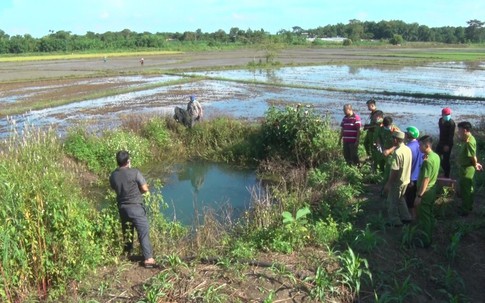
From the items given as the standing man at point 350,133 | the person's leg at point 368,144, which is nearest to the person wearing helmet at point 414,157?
the standing man at point 350,133

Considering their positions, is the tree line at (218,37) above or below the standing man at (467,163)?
above

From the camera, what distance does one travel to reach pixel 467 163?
260 inches

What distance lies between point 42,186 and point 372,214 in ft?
16.2

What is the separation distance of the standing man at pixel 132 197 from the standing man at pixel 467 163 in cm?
472

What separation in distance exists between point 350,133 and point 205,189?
3878 millimetres

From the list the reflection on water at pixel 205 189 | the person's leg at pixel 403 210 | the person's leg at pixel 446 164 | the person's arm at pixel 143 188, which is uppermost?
the person's arm at pixel 143 188

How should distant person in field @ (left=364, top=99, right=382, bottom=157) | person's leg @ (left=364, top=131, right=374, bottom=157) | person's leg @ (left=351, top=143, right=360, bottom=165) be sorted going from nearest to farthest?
distant person in field @ (left=364, top=99, right=382, bottom=157), person's leg @ (left=351, top=143, right=360, bottom=165), person's leg @ (left=364, top=131, right=374, bottom=157)

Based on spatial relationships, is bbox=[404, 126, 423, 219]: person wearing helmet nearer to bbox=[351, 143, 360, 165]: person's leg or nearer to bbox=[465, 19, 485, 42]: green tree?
bbox=[351, 143, 360, 165]: person's leg

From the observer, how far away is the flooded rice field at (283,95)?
18.3m

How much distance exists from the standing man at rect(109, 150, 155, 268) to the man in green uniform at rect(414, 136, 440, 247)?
12.1ft

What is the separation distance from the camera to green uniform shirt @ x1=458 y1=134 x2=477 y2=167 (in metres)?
6.46

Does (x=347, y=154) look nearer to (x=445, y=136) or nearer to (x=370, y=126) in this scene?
(x=370, y=126)

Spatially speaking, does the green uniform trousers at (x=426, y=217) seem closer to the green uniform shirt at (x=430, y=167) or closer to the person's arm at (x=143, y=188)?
the green uniform shirt at (x=430, y=167)

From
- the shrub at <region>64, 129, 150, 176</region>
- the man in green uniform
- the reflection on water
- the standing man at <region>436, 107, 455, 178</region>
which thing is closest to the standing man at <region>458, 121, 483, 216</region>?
the man in green uniform
